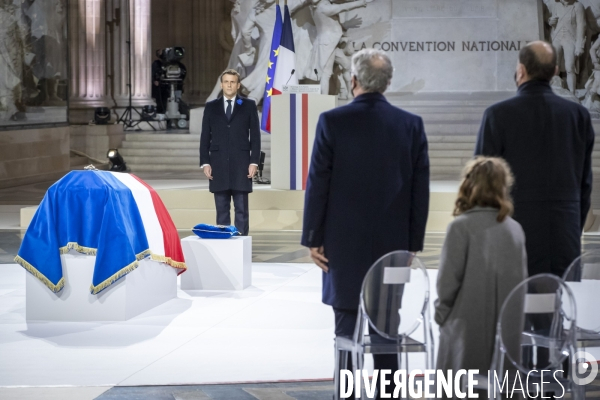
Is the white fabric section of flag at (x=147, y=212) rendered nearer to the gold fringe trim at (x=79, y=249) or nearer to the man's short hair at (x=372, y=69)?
the gold fringe trim at (x=79, y=249)

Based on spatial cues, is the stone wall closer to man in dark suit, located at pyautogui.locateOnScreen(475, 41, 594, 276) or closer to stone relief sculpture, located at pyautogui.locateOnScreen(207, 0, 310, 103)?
stone relief sculpture, located at pyautogui.locateOnScreen(207, 0, 310, 103)

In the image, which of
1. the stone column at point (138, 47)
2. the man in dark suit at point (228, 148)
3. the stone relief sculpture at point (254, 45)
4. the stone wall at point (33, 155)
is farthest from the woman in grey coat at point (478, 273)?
the stone column at point (138, 47)

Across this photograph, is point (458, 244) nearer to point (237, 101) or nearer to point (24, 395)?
point (24, 395)

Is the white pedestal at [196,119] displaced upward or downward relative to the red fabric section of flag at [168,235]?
upward

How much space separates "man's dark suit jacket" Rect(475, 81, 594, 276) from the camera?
478cm

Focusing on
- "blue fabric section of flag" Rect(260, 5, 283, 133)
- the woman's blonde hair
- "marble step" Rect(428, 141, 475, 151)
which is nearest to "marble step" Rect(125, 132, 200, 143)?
"marble step" Rect(428, 141, 475, 151)

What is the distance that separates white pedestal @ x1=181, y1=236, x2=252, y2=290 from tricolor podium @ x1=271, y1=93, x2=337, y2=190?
4.47 meters

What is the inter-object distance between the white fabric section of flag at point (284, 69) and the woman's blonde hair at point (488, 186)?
10730 millimetres

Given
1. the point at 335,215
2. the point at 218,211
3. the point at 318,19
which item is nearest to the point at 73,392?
the point at 335,215

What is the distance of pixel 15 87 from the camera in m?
21.3

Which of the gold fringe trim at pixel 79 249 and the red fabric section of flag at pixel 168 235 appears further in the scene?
the red fabric section of flag at pixel 168 235

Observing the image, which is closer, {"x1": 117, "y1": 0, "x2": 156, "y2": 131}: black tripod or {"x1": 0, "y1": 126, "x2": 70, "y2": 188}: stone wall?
{"x1": 0, "y1": 126, "x2": 70, "y2": 188}: stone wall

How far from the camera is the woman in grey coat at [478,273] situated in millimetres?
4023

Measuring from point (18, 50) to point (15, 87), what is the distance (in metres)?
0.77
